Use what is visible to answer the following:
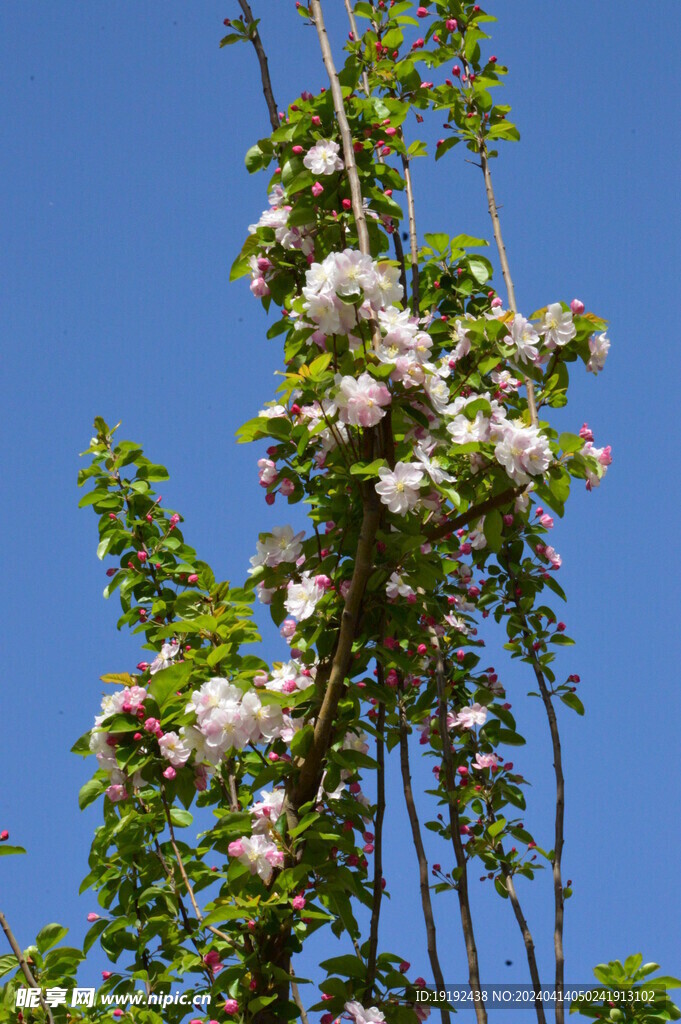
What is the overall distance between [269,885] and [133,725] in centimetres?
47

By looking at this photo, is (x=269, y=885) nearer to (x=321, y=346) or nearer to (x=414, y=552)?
(x=414, y=552)

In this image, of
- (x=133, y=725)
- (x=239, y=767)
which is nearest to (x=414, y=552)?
(x=133, y=725)

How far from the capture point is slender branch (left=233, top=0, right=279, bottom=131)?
3.13m

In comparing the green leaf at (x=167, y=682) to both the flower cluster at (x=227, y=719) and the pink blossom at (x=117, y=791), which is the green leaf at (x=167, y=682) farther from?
the pink blossom at (x=117, y=791)

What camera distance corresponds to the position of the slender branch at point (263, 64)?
3.13 meters

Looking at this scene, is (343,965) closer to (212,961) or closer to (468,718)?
(212,961)

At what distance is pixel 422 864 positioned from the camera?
2.82 m

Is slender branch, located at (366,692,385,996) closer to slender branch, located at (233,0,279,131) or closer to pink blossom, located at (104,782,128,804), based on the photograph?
pink blossom, located at (104,782,128,804)

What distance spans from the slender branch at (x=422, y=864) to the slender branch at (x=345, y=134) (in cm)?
129

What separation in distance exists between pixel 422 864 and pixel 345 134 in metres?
1.86

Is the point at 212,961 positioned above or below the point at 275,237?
below

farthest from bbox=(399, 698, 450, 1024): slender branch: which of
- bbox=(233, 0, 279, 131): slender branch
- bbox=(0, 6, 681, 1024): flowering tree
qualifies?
bbox=(233, 0, 279, 131): slender branch

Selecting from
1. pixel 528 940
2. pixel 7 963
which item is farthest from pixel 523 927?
pixel 7 963

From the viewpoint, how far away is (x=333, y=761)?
2307 mm
